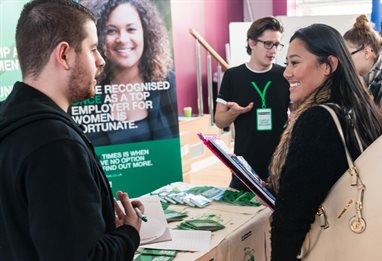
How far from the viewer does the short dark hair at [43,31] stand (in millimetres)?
899

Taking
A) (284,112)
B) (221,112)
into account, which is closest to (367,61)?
(284,112)

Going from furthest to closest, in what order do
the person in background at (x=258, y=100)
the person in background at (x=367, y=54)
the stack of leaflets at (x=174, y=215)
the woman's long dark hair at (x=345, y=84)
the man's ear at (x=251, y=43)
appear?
the man's ear at (x=251, y=43)
the person in background at (x=258, y=100)
the person in background at (x=367, y=54)
the stack of leaflets at (x=174, y=215)
the woman's long dark hair at (x=345, y=84)

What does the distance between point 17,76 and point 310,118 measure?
1780 millimetres

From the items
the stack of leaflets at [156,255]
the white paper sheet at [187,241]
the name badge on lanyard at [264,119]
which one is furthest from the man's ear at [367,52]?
the stack of leaflets at [156,255]

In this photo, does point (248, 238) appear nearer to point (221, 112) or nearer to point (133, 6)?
point (221, 112)

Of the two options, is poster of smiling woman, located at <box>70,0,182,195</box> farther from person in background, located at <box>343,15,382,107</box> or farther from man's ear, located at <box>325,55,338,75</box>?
man's ear, located at <box>325,55,338,75</box>

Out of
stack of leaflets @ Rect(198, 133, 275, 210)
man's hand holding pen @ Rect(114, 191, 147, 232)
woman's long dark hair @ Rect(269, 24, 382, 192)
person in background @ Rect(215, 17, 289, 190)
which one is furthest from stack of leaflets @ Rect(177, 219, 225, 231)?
person in background @ Rect(215, 17, 289, 190)

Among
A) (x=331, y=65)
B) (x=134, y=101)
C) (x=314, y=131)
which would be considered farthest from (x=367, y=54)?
(x=134, y=101)

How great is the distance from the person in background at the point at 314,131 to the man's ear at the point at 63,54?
2.09 feet

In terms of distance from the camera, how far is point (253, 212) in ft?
5.43

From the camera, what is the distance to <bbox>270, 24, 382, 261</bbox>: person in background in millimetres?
1153

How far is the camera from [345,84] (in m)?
1.29

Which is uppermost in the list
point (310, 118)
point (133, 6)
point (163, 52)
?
point (133, 6)

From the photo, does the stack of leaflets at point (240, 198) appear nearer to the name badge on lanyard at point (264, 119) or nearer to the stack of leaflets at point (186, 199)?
the stack of leaflets at point (186, 199)
